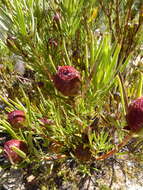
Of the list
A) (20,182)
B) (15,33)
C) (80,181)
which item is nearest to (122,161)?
(80,181)

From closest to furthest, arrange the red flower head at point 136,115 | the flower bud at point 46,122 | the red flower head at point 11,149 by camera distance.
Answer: the red flower head at point 136,115
the red flower head at point 11,149
the flower bud at point 46,122

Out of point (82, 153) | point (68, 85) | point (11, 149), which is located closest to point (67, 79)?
point (68, 85)

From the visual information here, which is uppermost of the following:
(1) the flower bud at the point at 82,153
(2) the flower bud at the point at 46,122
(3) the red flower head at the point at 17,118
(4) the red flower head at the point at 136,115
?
(4) the red flower head at the point at 136,115

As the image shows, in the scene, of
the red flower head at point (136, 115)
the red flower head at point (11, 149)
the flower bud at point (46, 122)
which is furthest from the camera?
the flower bud at point (46, 122)

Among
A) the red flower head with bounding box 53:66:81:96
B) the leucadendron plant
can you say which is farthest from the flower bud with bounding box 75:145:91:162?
the red flower head with bounding box 53:66:81:96

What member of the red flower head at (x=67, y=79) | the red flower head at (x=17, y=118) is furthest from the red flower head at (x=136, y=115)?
the red flower head at (x=17, y=118)

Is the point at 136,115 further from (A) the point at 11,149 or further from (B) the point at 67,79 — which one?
→ (A) the point at 11,149

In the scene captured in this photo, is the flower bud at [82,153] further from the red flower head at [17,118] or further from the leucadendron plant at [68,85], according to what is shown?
the red flower head at [17,118]
